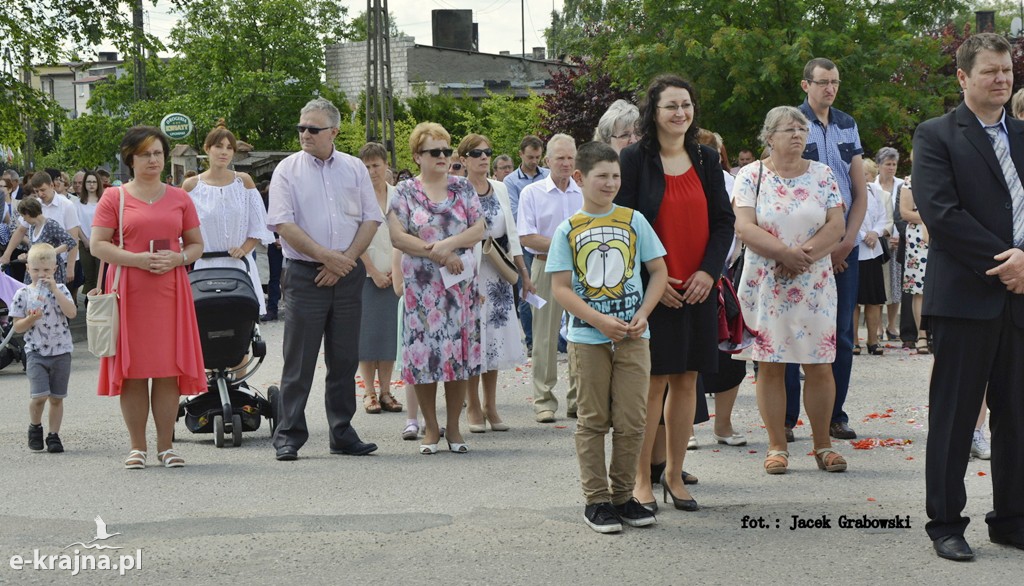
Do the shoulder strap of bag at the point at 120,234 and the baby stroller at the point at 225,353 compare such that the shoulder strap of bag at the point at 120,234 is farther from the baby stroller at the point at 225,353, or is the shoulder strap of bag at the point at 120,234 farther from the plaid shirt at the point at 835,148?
the plaid shirt at the point at 835,148

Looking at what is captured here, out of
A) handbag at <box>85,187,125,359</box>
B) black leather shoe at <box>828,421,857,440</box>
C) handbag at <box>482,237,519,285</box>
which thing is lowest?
black leather shoe at <box>828,421,857,440</box>

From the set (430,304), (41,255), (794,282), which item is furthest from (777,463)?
(41,255)

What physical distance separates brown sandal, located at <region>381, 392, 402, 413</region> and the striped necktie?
235 inches

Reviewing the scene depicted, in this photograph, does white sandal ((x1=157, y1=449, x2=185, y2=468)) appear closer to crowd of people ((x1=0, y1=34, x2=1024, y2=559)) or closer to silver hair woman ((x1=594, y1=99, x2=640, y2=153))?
crowd of people ((x1=0, y1=34, x2=1024, y2=559))

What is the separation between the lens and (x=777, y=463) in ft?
24.7

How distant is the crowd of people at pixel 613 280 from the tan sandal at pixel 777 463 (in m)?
0.02

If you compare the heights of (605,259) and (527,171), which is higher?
(527,171)

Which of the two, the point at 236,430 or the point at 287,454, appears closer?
the point at 287,454

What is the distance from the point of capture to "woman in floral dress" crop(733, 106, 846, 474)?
754 cm

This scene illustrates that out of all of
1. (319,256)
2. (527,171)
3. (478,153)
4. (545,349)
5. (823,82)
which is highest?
(823,82)

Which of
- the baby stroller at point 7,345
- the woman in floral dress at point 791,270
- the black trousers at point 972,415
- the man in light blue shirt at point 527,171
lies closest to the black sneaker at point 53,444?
the man in light blue shirt at point 527,171

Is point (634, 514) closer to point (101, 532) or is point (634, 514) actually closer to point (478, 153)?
point (101, 532)

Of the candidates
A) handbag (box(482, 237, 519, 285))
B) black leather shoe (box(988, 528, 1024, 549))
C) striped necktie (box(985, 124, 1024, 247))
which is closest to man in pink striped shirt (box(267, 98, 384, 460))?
handbag (box(482, 237, 519, 285))

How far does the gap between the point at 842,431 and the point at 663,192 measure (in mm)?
2945
